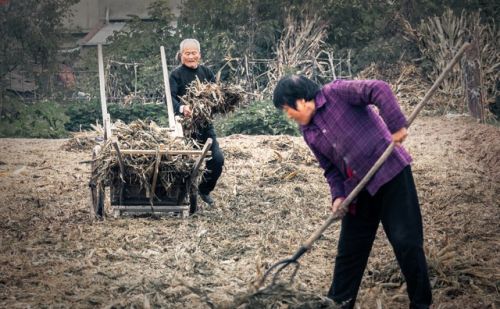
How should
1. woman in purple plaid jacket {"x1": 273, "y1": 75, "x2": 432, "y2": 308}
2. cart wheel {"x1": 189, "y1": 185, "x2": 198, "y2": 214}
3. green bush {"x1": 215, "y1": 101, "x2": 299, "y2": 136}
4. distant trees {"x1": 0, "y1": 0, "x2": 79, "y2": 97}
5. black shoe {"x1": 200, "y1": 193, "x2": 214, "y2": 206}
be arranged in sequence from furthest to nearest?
1. distant trees {"x1": 0, "y1": 0, "x2": 79, "y2": 97}
2. green bush {"x1": 215, "y1": 101, "x2": 299, "y2": 136}
3. black shoe {"x1": 200, "y1": 193, "x2": 214, "y2": 206}
4. cart wheel {"x1": 189, "y1": 185, "x2": 198, "y2": 214}
5. woman in purple plaid jacket {"x1": 273, "y1": 75, "x2": 432, "y2": 308}

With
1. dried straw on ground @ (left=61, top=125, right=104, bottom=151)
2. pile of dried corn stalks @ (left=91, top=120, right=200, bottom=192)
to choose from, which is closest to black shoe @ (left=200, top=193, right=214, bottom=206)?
pile of dried corn stalks @ (left=91, top=120, right=200, bottom=192)

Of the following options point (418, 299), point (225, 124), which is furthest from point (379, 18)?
point (418, 299)

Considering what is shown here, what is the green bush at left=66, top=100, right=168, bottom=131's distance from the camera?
16.8 metres

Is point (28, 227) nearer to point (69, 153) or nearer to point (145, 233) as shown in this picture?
point (145, 233)

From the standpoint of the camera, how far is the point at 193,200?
8.41 metres

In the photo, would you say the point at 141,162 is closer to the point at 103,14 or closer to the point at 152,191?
the point at 152,191

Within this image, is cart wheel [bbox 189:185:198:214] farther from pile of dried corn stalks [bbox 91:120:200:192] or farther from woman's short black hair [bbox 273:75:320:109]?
woman's short black hair [bbox 273:75:320:109]

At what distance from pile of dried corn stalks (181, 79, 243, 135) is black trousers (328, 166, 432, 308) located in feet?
11.3

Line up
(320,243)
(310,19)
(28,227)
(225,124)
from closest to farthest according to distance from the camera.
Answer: (320,243)
(28,227)
(225,124)
(310,19)

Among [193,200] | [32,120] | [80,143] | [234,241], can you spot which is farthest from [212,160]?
[32,120]

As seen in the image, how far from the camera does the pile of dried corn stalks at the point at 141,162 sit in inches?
305

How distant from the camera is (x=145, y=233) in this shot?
764 cm

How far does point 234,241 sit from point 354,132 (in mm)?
2959

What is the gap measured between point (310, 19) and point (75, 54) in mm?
5717
